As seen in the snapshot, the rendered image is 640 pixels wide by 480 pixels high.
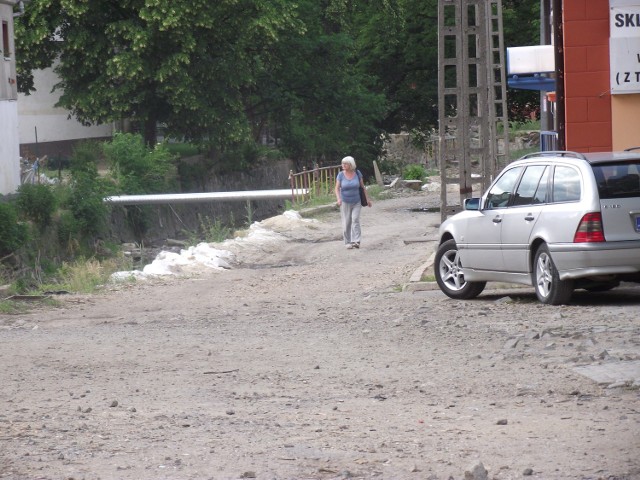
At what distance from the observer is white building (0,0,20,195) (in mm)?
36844

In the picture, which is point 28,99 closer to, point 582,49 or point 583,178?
point 582,49

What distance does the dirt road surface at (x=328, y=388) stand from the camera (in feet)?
21.2

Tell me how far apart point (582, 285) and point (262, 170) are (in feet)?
127

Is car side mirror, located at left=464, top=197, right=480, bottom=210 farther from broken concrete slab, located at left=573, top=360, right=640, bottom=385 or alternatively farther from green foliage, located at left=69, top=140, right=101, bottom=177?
green foliage, located at left=69, top=140, right=101, bottom=177

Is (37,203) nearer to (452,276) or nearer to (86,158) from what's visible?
(86,158)

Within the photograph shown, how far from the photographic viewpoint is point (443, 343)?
10.9 meters

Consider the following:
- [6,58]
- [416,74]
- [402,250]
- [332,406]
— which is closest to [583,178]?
[332,406]

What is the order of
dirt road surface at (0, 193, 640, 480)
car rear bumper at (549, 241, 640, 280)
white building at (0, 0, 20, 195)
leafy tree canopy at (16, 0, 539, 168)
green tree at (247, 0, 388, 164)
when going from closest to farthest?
1. dirt road surface at (0, 193, 640, 480)
2. car rear bumper at (549, 241, 640, 280)
3. white building at (0, 0, 20, 195)
4. leafy tree canopy at (16, 0, 539, 168)
5. green tree at (247, 0, 388, 164)

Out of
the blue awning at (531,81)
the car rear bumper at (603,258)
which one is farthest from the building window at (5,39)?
the car rear bumper at (603,258)

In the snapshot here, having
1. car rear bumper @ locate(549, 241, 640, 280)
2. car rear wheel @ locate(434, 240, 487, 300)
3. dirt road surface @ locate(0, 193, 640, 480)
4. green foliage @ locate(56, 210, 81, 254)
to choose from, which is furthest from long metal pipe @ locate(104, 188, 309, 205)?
car rear bumper @ locate(549, 241, 640, 280)

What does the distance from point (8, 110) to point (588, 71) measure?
25012mm

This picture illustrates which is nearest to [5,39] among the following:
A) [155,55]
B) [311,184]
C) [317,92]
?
[155,55]

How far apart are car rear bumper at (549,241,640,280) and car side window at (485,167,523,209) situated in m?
1.51

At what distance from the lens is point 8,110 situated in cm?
3822
